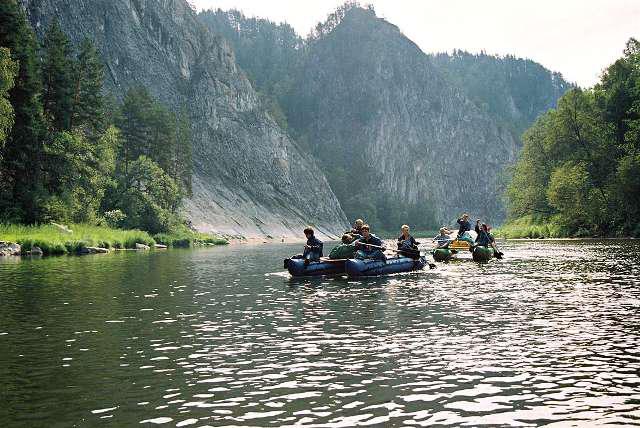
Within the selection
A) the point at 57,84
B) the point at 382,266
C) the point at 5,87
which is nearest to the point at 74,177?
the point at 57,84

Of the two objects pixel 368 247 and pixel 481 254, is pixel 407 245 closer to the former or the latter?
pixel 368 247

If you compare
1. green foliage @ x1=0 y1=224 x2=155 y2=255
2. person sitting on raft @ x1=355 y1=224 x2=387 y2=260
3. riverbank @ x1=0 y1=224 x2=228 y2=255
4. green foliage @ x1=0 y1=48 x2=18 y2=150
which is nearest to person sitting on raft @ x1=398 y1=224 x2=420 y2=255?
person sitting on raft @ x1=355 y1=224 x2=387 y2=260

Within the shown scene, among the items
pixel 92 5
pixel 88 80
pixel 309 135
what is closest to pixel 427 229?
pixel 309 135

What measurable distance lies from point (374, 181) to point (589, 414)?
182644 mm

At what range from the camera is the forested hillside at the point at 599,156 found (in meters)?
65.9

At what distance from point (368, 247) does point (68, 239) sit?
31.4m

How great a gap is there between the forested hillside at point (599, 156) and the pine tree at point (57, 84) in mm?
51825

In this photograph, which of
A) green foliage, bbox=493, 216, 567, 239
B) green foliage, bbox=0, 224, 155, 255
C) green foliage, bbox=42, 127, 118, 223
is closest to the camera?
green foliage, bbox=0, 224, 155, 255

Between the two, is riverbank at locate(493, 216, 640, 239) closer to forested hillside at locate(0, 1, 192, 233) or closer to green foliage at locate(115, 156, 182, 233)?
green foliage at locate(115, 156, 182, 233)

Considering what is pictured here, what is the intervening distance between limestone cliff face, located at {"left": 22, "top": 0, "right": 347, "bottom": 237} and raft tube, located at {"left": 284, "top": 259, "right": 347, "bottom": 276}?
67947 mm

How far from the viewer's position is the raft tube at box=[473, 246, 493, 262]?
130 feet

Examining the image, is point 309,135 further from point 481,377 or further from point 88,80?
point 481,377

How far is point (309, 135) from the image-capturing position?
19712 centimetres

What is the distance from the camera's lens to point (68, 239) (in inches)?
2040
